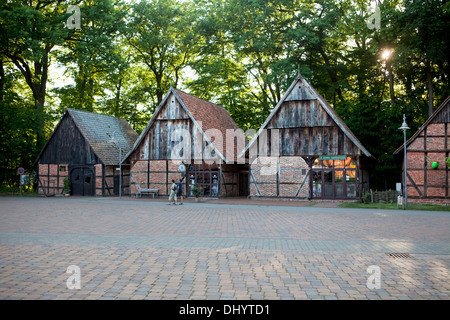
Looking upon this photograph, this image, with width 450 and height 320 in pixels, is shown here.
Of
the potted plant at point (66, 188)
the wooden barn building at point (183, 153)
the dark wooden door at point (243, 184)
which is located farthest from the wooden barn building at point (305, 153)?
the potted plant at point (66, 188)

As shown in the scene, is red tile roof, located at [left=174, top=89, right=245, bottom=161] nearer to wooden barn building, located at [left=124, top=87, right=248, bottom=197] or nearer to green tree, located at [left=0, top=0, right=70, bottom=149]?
wooden barn building, located at [left=124, top=87, right=248, bottom=197]

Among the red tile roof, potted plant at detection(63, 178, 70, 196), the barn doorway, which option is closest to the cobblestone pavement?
the red tile roof

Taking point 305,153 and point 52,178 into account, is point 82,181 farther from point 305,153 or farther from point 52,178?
point 305,153

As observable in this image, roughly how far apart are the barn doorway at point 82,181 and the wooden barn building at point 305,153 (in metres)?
13.9

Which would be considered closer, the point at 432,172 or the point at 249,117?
the point at 432,172

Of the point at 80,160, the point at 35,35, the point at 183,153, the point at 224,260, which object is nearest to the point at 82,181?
the point at 80,160

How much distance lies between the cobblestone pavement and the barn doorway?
775 inches

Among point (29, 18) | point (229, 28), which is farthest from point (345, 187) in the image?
point (29, 18)

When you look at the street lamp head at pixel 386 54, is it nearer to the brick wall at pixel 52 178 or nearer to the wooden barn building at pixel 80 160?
the wooden barn building at pixel 80 160

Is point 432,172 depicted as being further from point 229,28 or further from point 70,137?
point 70,137

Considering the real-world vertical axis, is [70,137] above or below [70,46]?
below
